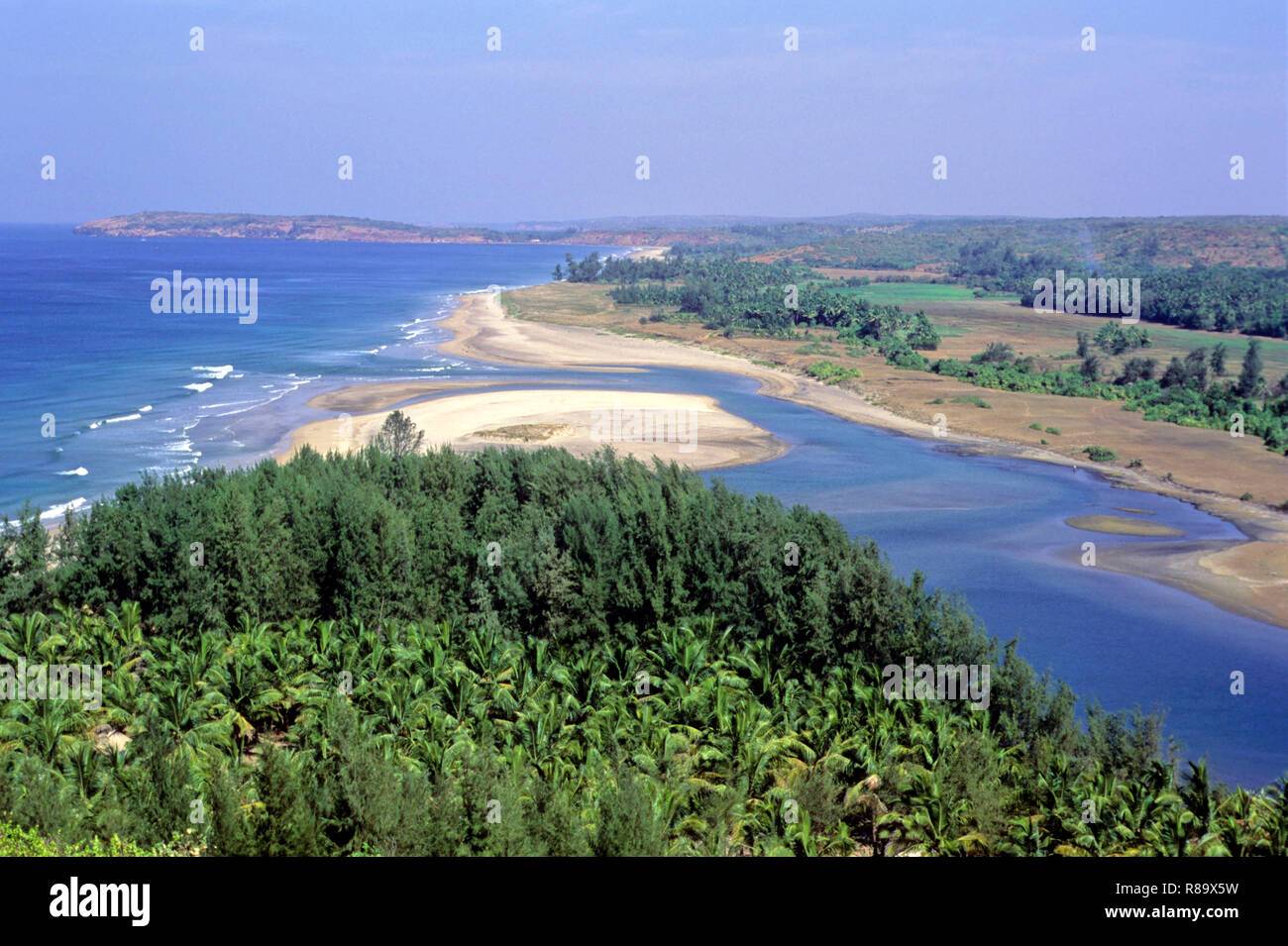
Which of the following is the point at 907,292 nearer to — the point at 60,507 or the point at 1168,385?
the point at 1168,385

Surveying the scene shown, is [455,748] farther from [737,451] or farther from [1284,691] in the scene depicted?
[737,451]

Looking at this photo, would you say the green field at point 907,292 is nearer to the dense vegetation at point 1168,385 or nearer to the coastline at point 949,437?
the coastline at point 949,437

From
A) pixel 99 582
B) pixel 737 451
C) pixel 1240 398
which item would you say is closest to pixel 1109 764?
pixel 99 582

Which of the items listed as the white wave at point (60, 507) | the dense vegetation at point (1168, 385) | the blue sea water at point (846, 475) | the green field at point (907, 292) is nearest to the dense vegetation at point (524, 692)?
the blue sea water at point (846, 475)

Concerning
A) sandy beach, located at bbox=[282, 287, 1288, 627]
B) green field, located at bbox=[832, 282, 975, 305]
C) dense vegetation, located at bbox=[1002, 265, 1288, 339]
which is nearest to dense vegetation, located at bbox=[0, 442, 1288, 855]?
sandy beach, located at bbox=[282, 287, 1288, 627]

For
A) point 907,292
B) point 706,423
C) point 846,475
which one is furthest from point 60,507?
point 907,292
